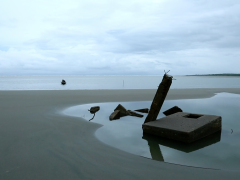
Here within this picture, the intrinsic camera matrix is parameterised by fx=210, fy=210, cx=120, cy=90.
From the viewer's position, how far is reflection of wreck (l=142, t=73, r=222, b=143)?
5516 millimetres

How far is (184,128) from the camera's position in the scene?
5.71 m

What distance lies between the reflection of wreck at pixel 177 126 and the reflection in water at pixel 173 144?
0.11m

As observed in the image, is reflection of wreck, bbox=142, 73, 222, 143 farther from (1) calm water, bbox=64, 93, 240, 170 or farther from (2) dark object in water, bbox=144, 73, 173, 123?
(1) calm water, bbox=64, 93, 240, 170

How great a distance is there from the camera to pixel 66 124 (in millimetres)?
7352

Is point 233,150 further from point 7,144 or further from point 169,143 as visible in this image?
point 7,144

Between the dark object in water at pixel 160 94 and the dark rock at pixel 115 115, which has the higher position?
the dark object in water at pixel 160 94

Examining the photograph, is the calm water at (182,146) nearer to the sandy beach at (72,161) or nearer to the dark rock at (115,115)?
the sandy beach at (72,161)

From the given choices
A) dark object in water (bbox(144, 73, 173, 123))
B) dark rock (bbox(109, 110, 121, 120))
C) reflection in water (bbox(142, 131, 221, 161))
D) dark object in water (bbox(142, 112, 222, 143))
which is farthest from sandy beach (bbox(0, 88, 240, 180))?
dark rock (bbox(109, 110, 121, 120))

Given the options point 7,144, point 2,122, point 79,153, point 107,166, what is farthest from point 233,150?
point 2,122

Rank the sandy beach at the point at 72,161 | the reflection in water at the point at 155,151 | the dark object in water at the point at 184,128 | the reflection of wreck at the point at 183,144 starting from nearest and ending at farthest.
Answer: the sandy beach at the point at 72,161
the reflection in water at the point at 155,151
the reflection of wreck at the point at 183,144
the dark object in water at the point at 184,128

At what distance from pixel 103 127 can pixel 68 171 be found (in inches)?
136

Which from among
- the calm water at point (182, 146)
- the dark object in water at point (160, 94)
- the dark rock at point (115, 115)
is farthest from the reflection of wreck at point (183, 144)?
the dark rock at point (115, 115)

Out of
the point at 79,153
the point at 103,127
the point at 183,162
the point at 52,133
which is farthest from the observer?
the point at 103,127

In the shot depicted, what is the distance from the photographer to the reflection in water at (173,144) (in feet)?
16.0
